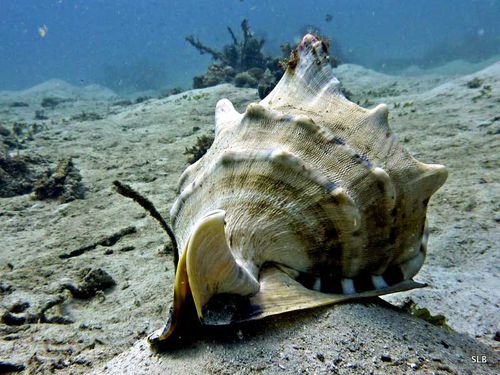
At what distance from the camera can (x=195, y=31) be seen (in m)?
94.5

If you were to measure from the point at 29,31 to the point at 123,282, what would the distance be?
624 ft

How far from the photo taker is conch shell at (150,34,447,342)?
4.66 feet

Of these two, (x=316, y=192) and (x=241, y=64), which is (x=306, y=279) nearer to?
(x=316, y=192)

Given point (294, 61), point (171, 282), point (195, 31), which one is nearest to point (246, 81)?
point (294, 61)

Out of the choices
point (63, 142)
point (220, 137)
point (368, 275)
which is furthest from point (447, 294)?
point (63, 142)

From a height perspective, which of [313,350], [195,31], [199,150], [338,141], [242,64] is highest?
[195,31]

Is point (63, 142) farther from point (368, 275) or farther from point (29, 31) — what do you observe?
point (29, 31)

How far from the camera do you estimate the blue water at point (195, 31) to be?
148 ft

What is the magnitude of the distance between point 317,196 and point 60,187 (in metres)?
4.53

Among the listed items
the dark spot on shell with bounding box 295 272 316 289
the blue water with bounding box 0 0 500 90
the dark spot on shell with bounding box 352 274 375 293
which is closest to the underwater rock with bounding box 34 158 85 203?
the dark spot on shell with bounding box 295 272 316 289

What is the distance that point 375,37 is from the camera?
64.0m

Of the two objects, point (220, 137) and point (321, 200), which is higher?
point (220, 137)

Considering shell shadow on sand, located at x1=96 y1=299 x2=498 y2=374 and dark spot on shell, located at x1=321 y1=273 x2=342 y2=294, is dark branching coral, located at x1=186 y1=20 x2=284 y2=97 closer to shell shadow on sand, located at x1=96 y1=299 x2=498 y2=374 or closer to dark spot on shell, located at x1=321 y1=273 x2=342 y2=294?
dark spot on shell, located at x1=321 y1=273 x2=342 y2=294

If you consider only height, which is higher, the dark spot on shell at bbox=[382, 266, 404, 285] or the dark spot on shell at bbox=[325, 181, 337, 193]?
the dark spot on shell at bbox=[325, 181, 337, 193]
